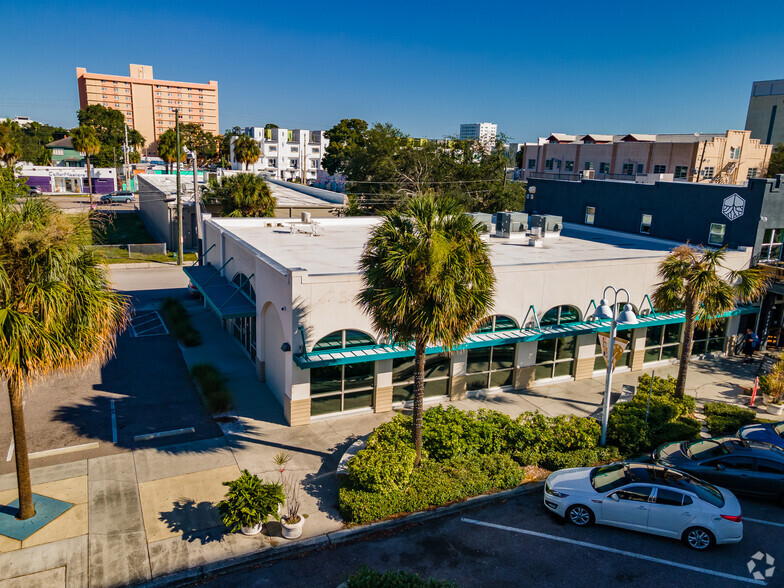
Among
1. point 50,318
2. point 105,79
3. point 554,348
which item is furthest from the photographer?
point 105,79

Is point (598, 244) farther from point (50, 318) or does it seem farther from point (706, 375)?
point (50, 318)

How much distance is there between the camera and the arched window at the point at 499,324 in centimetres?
2058

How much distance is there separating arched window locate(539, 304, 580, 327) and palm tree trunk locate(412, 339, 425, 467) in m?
8.45

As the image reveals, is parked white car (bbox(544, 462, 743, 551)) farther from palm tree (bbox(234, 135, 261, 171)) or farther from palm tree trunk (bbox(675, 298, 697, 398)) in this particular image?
palm tree (bbox(234, 135, 261, 171))

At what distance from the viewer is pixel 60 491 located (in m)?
14.2

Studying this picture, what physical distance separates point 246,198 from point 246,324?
18819mm

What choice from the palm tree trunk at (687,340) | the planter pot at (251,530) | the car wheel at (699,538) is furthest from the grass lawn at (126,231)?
the car wheel at (699,538)

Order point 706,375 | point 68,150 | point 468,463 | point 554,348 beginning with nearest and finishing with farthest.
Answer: point 468,463, point 554,348, point 706,375, point 68,150

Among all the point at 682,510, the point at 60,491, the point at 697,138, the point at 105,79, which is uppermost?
the point at 105,79

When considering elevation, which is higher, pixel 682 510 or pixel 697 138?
pixel 697 138

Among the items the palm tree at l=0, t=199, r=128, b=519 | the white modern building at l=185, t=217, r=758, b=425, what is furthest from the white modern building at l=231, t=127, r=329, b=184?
the palm tree at l=0, t=199, r=128, b=519

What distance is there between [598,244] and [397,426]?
17320 mm

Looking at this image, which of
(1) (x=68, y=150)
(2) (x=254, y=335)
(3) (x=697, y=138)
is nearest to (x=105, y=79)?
(1) (x=68, y=150)

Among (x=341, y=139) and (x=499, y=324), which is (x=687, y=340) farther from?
(x=341, y=139)
